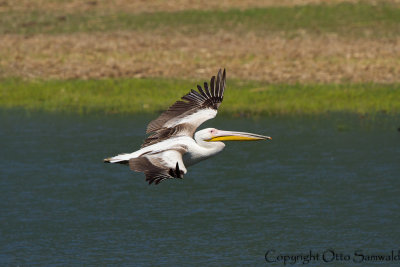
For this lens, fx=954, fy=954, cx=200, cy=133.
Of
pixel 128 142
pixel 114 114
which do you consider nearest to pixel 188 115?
pixel 128 142

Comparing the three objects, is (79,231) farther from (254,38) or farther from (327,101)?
(254,38)

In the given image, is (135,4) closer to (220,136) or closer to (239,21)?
(239,21)

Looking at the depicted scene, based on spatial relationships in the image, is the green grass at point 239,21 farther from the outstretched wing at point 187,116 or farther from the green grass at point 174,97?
the outstretched wing at point 187,116

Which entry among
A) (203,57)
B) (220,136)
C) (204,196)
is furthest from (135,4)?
(220,136)

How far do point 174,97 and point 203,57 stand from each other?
3.19m

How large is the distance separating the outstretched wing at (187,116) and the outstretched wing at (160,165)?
46.5 inches

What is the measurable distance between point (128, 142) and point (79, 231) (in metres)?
4.79

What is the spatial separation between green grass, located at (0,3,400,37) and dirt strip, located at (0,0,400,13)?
65 centimetres

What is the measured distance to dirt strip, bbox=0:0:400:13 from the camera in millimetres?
28984

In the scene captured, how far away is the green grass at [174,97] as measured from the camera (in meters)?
19.5

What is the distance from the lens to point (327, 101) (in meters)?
19.8

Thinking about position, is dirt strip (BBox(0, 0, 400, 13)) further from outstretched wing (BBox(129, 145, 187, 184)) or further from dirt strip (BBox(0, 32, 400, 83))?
outstretched wing (BBox(129, 145, 187, 184))

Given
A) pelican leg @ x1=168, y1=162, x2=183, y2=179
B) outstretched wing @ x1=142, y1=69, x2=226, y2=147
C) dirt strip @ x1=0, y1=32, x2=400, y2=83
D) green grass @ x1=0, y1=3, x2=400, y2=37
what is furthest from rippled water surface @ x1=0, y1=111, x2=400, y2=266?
green grass @ x1=0, y1=3, x2=400, y2=37

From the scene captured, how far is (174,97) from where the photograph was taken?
66.5 feet
